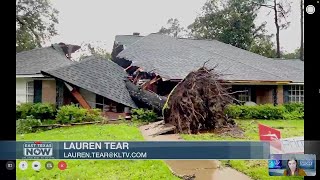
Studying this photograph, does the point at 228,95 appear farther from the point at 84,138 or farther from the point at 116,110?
the point at 84,138

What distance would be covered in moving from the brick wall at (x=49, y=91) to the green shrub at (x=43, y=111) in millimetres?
19

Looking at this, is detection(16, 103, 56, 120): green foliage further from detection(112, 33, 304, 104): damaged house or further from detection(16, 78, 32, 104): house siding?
detection(112, 33, 304, 104): damaged house

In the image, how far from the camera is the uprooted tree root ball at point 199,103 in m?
1.72

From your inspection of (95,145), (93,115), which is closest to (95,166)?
(95,145)

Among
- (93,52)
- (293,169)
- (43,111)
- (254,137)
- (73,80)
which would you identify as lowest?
(293,169)

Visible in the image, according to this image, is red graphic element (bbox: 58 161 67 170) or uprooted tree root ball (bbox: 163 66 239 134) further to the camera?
uprooted tree root ball (bbox: 163 66 239 134)

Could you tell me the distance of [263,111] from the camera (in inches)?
66.7

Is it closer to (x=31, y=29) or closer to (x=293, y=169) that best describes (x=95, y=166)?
(x=31, y=29)

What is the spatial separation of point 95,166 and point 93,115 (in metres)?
0.20

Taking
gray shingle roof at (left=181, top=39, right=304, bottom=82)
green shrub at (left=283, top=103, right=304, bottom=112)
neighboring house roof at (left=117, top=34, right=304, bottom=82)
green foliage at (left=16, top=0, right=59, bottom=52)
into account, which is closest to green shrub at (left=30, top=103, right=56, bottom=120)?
green foliage at (left=16, top=0, right=59, bottom=52)

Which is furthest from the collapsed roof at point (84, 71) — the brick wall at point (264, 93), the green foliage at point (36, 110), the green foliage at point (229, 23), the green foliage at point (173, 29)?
the brick wall at point (264, 93)

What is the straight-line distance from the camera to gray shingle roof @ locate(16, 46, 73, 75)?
5.33 ft

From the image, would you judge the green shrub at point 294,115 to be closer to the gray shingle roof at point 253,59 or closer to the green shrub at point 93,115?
the gray shingle roof at point 253,59

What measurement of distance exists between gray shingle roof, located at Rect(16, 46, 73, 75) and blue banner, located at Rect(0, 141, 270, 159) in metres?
0.27
